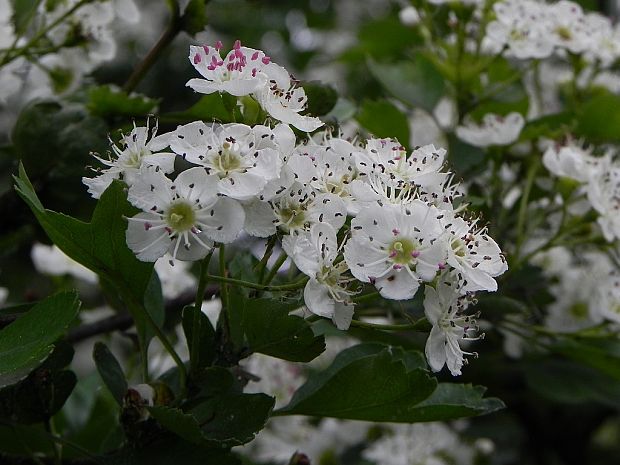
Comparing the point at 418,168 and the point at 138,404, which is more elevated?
the point at 418,168

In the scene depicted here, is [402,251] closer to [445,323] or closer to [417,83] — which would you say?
[445,323]

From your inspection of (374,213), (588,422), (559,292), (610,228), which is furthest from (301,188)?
(588,422)

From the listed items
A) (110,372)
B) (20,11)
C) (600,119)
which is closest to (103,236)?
(110,372)

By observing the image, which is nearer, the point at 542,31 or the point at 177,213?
the point at 177,213

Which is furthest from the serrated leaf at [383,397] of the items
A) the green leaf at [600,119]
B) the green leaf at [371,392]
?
the green leaf at [600,119]

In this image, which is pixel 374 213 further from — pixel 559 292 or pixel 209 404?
pixel 559 292
